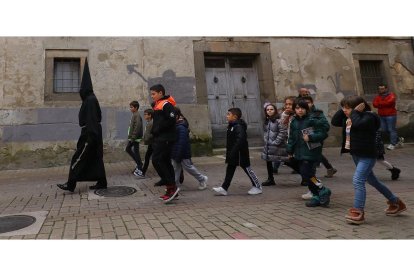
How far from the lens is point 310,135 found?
14.1 feet

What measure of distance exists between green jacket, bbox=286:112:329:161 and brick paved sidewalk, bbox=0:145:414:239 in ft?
2.36

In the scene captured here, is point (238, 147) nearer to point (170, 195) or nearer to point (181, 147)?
point (181, 147)

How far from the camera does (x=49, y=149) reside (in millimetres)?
8867

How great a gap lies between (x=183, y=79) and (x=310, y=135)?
21.1 ft

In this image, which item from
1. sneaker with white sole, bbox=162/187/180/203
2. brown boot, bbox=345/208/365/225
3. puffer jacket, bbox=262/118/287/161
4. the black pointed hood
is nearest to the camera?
brown boot, bbox=345/208/365/225

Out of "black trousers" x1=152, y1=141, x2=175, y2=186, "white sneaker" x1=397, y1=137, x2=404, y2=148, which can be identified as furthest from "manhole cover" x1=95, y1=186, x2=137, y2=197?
"white sneaker" x1=397, y1=137, x2=404, y2=148

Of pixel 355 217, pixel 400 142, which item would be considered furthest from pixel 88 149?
pixel 400 142

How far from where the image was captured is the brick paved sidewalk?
128 inches

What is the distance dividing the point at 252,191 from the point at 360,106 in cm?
220

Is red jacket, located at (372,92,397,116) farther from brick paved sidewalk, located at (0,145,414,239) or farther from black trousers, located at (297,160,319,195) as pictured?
black trousers, located at (297,160,319,195)

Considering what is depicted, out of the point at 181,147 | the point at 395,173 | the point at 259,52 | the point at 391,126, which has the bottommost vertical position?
the point at 395,173

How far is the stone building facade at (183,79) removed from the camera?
348 inches

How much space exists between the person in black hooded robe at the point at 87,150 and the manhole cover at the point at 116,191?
20cm

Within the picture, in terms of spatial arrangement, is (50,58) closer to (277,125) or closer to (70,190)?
(70,190)
